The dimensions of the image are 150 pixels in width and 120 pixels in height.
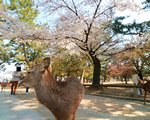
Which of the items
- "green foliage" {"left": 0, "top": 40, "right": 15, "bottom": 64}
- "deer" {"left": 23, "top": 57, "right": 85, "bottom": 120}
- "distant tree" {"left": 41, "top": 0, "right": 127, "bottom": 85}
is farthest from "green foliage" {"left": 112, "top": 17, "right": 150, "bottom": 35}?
"green foliage" {"left": 0, "top": 40, "right": 15, "bottom": 64}

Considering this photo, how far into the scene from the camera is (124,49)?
2205cm

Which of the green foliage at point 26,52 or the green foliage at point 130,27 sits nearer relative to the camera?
the green foliage at point 130,27

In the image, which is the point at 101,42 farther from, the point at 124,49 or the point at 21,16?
the point at 21,16

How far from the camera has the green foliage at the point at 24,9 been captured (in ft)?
99.0

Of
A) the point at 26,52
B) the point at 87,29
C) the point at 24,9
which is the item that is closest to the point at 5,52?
the point at 26,52

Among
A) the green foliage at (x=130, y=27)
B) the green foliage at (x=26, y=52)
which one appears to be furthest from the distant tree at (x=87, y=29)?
the green foliage at (x=26, y=52)

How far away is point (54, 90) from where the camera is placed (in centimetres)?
556

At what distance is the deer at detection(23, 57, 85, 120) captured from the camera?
5332 millimetres

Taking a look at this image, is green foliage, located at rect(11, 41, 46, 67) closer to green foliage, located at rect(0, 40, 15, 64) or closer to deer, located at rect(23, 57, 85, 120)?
green foliage, located at rect(0, 40, 15, 64)

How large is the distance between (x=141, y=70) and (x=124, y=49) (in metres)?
13.2

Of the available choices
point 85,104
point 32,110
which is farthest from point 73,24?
point 32,110

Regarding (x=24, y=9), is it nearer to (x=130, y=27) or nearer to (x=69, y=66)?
(x=69, y=66)

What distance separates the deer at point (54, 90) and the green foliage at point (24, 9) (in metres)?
25.0

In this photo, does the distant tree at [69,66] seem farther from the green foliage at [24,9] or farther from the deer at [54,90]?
the deer at [54,90]
